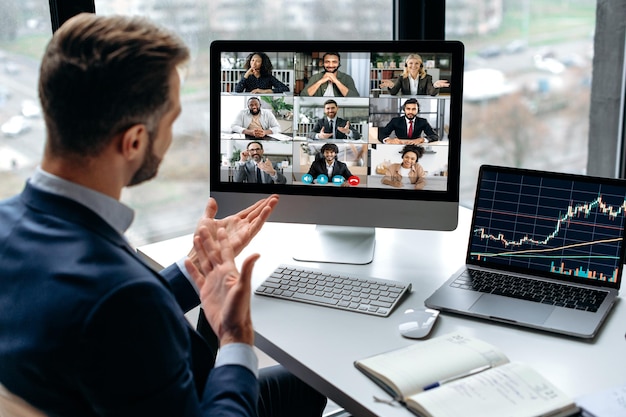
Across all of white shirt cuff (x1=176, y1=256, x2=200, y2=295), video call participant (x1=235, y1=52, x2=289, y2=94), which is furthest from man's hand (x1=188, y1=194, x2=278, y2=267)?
video call participant (x1=235, y1=52, x2=289, y2=94)

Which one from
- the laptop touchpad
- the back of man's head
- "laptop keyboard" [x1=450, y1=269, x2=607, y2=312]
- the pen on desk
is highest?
the back of man's head

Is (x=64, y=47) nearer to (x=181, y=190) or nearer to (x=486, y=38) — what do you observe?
(x=181, y=190)

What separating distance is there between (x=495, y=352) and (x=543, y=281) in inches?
14.8

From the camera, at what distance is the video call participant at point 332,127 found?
1776 millimetres

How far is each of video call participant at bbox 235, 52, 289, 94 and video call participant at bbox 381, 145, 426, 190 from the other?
12.8 inches

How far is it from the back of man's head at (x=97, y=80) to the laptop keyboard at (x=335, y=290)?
2.07 ft

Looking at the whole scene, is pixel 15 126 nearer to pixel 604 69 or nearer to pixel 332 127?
pixel 332 127

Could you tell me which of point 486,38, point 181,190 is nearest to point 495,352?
point 181,190

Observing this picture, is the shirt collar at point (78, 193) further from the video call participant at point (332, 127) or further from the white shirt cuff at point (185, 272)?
the video call participant at point (332, 127)

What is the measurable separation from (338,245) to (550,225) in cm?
53

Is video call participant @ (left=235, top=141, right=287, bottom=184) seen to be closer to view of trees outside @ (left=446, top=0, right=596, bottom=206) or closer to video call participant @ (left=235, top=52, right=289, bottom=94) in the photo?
video call participant @ (left=235, top=52, right=289, bottom=94)

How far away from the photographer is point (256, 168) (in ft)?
6.02

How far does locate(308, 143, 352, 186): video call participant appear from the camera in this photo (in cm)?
180

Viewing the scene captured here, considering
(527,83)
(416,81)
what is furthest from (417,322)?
(527,83)
